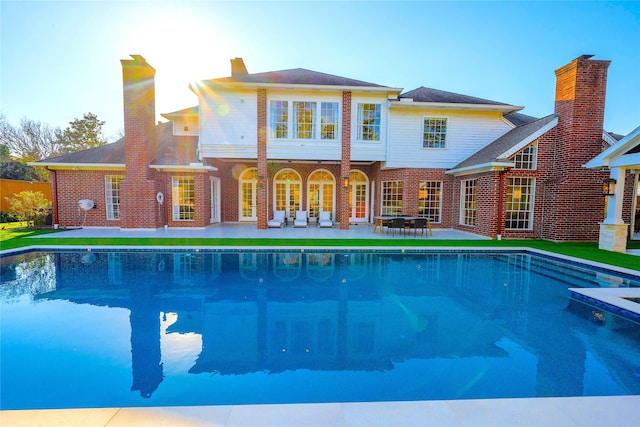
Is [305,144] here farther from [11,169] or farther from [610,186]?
[11,169]

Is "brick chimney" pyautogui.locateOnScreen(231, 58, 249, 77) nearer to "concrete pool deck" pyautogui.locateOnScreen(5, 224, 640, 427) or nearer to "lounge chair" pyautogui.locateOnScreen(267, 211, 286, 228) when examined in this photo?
"lounge chair" pyautogui.locateOnScreen(267, 211, 286, 228)

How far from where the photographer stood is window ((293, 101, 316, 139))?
14289 mm

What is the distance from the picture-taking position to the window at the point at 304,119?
1429 cm

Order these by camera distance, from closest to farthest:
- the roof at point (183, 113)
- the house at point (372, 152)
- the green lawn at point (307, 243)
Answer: the green lawn at point (307, 243)
the house at point (372, 152)
the roof at point (183, 113)

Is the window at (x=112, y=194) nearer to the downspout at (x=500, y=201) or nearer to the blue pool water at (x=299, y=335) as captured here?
the blue pool water at (x=299, y=335)

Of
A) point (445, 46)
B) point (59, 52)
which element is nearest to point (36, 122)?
point (59, 52)

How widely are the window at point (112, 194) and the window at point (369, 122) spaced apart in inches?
474

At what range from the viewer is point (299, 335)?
4.84 m

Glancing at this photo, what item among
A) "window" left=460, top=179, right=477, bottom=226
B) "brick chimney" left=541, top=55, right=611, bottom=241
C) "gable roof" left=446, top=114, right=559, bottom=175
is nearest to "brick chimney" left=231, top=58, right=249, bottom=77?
"gable roof" left=446, top=114, right=559, bottom=175

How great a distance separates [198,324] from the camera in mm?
5258

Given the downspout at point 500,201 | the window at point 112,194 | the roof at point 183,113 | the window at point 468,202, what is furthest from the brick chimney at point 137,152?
the downspout at point 500,201

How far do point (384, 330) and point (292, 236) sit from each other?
827 centimetres

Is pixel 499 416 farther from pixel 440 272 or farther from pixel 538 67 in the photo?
pixel 538 67

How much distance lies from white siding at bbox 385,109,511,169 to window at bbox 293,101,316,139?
3929mm
